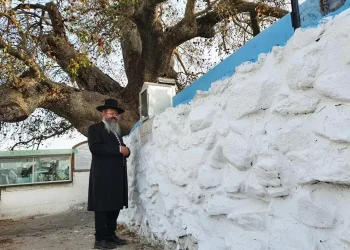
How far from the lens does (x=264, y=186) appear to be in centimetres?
177

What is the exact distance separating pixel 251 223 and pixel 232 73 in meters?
1.01

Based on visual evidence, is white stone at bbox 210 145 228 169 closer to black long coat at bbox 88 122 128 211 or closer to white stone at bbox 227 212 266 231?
white stone at bbox 227 212 266 231

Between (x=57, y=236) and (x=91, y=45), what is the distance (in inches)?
124

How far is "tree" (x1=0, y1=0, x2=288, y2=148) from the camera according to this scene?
5375mm

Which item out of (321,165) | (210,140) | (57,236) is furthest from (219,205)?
(57,236)

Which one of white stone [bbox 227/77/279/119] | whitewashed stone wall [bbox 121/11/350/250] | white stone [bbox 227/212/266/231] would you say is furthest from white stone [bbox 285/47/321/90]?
white stone [bbox 227/212/266/231]

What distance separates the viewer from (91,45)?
18.6ft

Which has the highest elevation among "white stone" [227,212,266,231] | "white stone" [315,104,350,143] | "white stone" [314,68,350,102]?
"white stone" [314,68,350,102]

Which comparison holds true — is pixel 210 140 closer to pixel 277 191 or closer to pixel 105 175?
pixel 277 191

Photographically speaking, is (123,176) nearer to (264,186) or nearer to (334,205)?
(264,186)

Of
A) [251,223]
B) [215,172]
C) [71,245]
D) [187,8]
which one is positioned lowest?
[71,245]

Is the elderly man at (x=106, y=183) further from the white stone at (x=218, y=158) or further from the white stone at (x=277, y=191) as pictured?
the white stone at (x=277, y=191)

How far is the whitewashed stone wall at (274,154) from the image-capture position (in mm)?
1402

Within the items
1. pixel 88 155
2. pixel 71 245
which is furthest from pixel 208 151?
pixel 88 155
